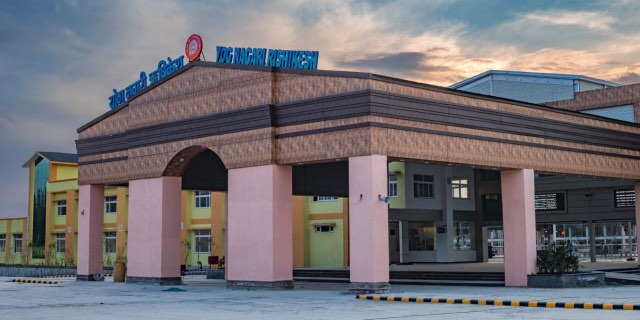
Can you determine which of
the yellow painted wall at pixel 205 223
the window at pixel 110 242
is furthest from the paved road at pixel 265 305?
Answer: the window at pixel 110 242

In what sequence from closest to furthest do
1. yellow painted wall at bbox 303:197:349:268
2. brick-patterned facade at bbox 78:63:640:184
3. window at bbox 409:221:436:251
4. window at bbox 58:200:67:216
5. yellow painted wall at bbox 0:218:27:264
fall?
brick-patterned facade at bbox 78:63:640:184, yellow painted wall at bbox 303:197:349:268, window at bbox 409:221:436:251, window at bbox 58:200:67:216, yellow painted wall at bbox 0:218:27:264

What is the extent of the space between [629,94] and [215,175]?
2533cm

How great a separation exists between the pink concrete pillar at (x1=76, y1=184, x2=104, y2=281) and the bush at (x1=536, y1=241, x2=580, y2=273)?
848 inches

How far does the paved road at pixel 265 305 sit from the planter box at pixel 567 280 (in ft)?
3.67

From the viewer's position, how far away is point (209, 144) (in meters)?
34.7

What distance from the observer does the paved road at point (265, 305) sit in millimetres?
21062

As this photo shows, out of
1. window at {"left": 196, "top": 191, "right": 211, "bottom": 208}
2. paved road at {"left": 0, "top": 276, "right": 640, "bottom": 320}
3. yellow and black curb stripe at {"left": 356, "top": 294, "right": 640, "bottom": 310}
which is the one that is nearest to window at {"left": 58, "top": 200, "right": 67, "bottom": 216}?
window at {"left": 196, "top": 191, "right": 211, "bottom": 208}

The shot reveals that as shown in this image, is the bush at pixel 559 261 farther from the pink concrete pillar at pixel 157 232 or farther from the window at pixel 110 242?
the window at pixel 110 242

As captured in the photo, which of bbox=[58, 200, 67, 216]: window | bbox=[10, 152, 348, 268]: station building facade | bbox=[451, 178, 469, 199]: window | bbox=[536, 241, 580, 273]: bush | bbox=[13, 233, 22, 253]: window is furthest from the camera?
bbox=[13, 233, 22, 253]: window

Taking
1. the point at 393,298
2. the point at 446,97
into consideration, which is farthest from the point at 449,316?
the point at 446,97

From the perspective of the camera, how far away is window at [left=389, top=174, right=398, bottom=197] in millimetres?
57697

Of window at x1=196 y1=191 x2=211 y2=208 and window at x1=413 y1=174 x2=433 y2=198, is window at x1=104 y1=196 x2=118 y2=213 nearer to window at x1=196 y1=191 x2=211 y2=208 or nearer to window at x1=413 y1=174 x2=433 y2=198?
window at x1=196 y1=191 x2=211 y2=208

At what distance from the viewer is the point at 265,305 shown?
24609 millimetres

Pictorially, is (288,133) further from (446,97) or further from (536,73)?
(536,73)
